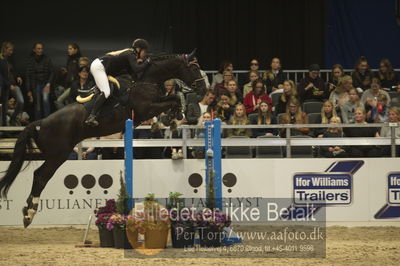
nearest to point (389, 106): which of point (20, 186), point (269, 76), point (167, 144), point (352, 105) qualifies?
point (352, 105)

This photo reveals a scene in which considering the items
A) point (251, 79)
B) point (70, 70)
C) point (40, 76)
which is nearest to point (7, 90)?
point (40, 76)

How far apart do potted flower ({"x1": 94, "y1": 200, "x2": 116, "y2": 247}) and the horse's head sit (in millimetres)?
2001

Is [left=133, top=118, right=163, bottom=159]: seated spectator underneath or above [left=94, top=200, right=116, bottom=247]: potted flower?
above

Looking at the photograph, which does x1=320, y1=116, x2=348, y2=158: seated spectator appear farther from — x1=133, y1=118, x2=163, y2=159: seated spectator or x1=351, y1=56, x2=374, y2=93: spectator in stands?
x1=133, y1=118, x2=163, y2=159: seated spectator

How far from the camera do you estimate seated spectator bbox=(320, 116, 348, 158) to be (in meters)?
12.8

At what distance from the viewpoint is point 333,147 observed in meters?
13.0

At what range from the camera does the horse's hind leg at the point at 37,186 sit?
10664 mm

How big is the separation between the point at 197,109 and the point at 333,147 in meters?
2.32

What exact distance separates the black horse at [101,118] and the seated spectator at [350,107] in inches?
152

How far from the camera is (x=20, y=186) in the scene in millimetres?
12633

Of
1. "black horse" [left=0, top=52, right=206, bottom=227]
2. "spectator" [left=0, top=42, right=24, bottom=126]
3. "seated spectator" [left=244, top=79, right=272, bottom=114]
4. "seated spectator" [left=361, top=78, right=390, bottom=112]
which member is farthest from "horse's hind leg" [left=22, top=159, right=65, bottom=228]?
"seated spectator" [left=361, top=78, right=390, bottom=112]

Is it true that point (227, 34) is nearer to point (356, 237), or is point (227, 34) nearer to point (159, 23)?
point (159, 23)

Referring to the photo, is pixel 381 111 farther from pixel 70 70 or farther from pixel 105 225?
pixel 70 70

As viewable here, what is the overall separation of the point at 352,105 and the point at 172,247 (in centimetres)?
455
